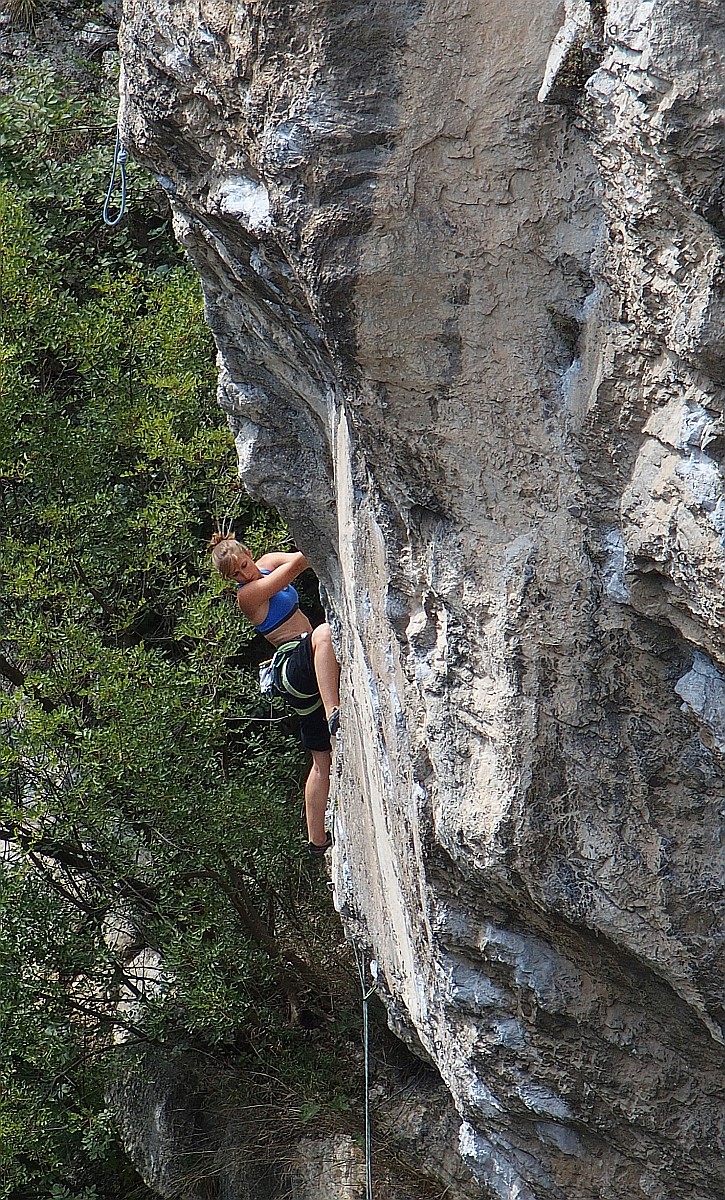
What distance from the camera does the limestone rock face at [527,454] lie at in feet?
4.18

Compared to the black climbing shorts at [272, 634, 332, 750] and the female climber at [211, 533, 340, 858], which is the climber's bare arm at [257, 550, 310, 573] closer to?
the female climber at [211, 533, 340, 858]

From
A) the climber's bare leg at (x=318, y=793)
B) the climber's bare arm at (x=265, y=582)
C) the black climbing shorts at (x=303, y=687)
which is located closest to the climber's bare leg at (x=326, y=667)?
the black climbing shorts at (x=303, y=687)

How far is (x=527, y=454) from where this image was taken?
148cm

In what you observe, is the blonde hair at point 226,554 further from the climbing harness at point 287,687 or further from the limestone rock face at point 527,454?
the limestone rock face at point 527,454

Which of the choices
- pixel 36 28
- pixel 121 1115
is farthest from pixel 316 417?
pixel 36 28

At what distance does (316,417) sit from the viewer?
7.48ft

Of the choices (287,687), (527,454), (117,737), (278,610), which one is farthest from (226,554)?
(527,454)

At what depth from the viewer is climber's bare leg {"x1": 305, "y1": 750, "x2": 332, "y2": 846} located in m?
3.53

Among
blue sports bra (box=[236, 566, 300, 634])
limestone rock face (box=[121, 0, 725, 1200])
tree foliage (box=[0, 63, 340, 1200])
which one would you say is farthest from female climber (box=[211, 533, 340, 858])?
limestone rock face (box=[121, 0, 725, 1200])

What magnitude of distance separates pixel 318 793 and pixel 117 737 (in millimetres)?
663

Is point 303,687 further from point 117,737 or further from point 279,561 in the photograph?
point 117,737

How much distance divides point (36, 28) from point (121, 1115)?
16.2 ft

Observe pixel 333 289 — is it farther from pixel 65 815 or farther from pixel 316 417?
pixel 65 815

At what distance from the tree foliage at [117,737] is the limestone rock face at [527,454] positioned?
2021 mm
